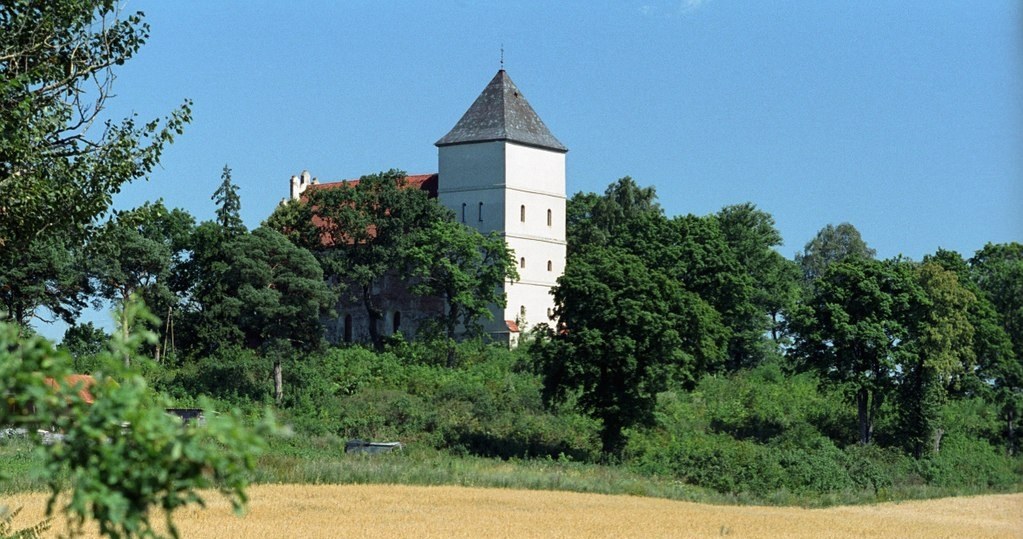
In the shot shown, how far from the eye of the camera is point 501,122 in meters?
80.3

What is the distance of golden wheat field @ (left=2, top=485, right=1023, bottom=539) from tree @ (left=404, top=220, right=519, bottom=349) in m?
31.0

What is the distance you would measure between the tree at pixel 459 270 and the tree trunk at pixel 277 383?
10.3 metres

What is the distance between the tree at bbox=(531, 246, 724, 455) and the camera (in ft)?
173

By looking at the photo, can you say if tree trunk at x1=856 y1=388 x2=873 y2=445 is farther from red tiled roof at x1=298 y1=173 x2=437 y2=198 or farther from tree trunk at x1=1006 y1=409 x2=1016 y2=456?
red tiled roof at x1=298 y1=173 x2=437 y2=198

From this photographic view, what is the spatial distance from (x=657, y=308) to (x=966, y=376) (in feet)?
47.0

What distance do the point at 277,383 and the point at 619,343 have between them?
55.5 ft

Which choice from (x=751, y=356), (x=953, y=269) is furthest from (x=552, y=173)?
(x=953, y=269)

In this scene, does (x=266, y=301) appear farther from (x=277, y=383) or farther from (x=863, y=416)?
(x=863, y=416)

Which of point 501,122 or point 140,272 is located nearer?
point 140,272

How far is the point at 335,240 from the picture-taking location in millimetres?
75000

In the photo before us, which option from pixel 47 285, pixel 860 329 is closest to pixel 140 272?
pixel 47 285

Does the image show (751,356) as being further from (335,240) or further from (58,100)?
(58,100)

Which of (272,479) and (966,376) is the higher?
(966,376)

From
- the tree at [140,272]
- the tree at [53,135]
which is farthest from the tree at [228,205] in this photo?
the tree at [53,135]
